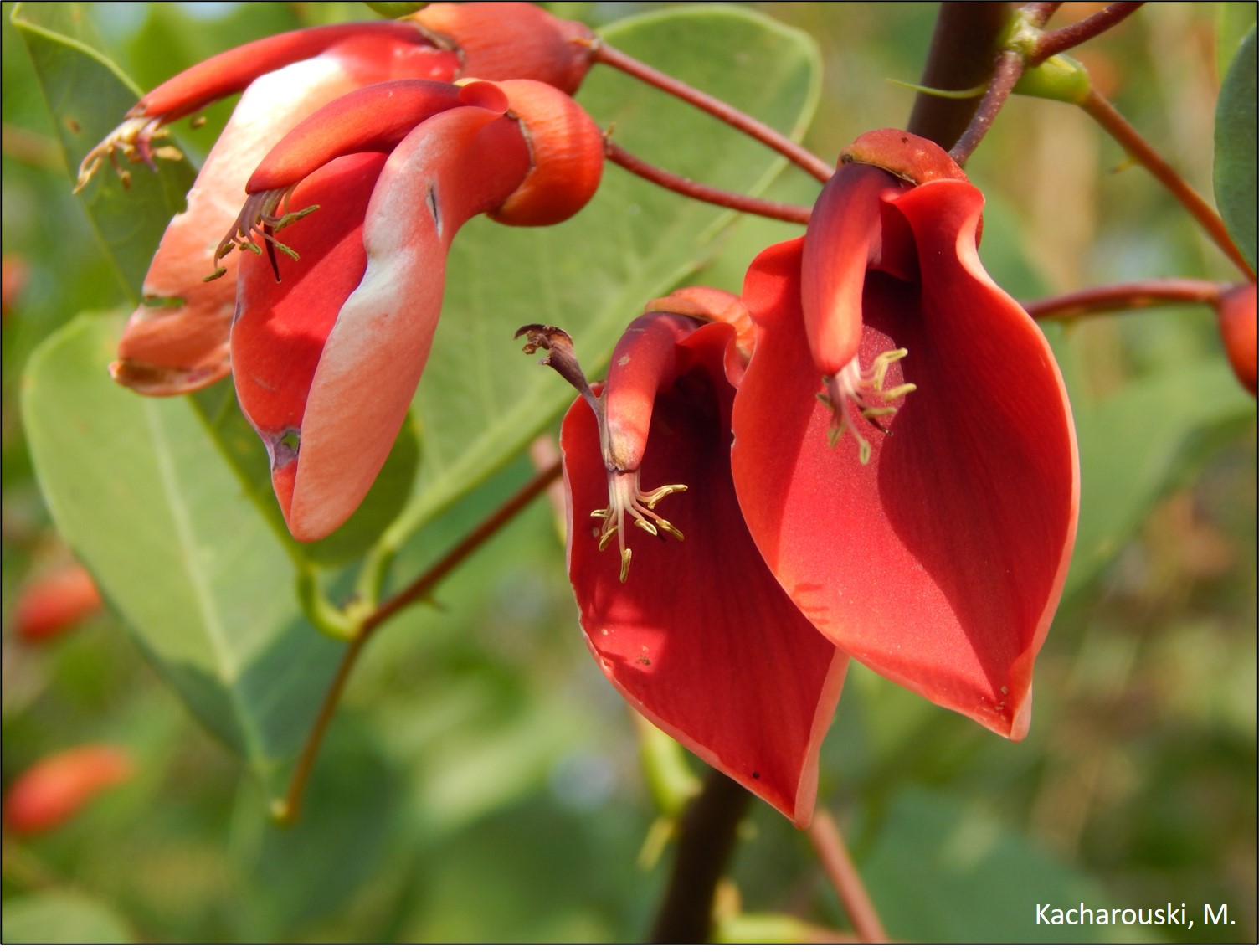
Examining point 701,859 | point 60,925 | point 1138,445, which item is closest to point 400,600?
point 701,859

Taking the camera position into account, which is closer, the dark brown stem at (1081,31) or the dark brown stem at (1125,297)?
the dark brown stem at (1081,31)

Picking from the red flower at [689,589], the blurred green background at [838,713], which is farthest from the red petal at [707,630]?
the blurred green background at [838,713]

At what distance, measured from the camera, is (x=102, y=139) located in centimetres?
61

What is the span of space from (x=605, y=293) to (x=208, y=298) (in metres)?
0.33

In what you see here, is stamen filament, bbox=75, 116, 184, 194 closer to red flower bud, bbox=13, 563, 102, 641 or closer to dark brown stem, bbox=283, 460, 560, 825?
dark brown stem, bbox=283, 460, 560, 825

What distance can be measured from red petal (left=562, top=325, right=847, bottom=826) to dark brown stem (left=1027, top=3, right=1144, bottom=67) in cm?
18

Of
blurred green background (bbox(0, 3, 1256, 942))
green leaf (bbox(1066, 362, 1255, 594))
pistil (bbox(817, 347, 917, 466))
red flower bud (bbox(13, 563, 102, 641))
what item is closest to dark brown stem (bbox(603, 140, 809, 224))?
pistil (bbox(817, 347, 917, 466))

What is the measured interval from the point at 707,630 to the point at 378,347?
0.16m

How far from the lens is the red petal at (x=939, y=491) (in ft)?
1.33

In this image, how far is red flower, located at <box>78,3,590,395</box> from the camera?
49 cm

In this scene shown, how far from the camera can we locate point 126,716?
1960 mm

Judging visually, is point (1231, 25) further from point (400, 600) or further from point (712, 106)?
point (400, 600)

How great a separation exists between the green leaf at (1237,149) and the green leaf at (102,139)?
470 millimetres

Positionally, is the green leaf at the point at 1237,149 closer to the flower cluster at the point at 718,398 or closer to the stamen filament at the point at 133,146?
the flower cluster at the point at 718,398
